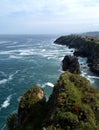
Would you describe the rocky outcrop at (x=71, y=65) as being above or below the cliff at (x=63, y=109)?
below

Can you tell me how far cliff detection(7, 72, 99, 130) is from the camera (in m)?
37.4

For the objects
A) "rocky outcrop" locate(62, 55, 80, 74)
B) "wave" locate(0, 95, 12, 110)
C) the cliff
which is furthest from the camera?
"rocky outcrop" locate(62, 55, 80, 74)

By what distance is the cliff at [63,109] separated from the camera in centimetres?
3738

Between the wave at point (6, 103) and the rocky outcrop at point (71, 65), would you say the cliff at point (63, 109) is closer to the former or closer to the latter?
the wave at point (6, 103)

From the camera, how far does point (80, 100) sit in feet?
140

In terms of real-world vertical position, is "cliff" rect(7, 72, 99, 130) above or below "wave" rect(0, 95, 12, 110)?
above

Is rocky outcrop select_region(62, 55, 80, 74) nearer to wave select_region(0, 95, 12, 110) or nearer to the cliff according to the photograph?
wave select_region(0, 95, 12, 110)

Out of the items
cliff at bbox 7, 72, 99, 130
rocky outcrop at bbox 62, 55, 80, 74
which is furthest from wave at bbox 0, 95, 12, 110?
rocky outcrop at bbox 62, 55, 80, 74

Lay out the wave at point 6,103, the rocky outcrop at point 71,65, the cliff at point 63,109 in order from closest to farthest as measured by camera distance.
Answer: the cliff at point 63,109 < the wave at point 6,103 < the rocky outcrop at point 71,65

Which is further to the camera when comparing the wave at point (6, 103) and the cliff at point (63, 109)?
the wave at point (6, 103)

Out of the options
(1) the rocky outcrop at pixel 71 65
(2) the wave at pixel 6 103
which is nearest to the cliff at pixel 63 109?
(2) the wave at pixel 6 103

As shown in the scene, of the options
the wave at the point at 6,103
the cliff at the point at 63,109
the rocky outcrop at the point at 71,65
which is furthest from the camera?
the rocky outcrop at the point at 71,65

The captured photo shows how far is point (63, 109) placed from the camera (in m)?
40.0

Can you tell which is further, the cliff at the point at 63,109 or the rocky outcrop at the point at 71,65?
the rocky outcrop at the point at 71,65
